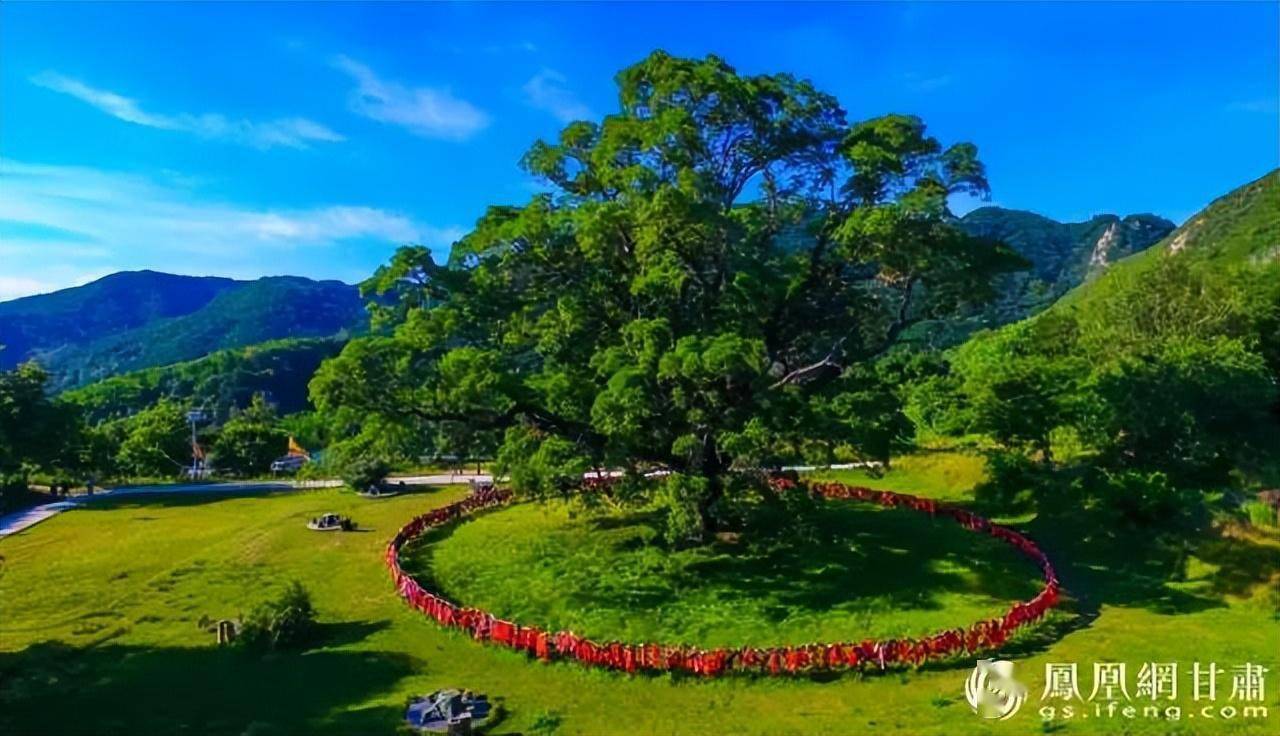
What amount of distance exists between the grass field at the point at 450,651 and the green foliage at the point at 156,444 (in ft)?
96.9

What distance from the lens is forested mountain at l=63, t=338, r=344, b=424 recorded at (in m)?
136

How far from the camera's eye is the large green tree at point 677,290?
27875mm

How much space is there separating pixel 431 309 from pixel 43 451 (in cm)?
3706

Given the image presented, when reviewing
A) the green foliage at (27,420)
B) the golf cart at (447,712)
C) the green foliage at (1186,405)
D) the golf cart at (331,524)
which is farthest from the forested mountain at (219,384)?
the golf cart at (447,712)

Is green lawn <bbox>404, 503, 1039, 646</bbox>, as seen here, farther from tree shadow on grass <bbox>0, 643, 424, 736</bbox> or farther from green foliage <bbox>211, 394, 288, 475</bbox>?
green foliage <bbox>211, 394, 288, 475</bbox>

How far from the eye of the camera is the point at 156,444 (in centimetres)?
6831

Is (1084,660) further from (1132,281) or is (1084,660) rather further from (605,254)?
(1132,281)

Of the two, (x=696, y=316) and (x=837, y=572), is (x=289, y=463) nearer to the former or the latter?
(x=696, y=316)

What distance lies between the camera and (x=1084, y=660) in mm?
21656

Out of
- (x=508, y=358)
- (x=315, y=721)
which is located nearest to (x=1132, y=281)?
(x=508, y=358)

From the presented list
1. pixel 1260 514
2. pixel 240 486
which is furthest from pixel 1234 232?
pixel 240 486

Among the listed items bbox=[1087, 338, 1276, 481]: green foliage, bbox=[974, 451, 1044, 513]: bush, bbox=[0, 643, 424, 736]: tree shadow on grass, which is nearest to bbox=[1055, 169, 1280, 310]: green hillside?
bbox=[1087, 338, 1276, 481]: green foliage

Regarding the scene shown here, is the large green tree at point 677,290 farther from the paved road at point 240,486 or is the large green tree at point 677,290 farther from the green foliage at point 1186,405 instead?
the paved road at point 240,486

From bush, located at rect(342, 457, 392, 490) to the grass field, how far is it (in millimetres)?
11874
